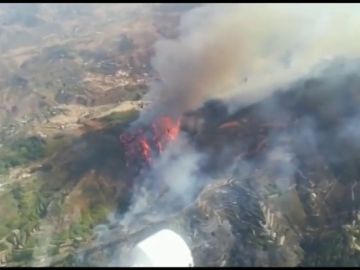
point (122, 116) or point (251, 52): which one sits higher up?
point (251, 52)

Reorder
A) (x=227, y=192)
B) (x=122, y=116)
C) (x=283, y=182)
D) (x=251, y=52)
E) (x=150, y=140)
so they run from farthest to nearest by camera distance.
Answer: (x=122, y=116), (x=251, y=52), (x=150, y=140), (x=283, y=182), (x=227, y=192)

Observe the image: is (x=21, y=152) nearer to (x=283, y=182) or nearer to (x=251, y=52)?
(x=251, y=52)

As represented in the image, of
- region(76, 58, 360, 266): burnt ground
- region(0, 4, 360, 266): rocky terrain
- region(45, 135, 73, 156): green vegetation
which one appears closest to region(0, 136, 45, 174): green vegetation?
region(45, 135, 73, 156): green vegetation

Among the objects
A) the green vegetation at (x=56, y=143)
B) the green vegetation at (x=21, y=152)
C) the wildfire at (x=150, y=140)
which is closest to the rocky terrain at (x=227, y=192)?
the wildfire at (x=150, y=140)

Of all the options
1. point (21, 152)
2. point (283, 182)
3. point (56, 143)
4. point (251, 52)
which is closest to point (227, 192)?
point (283, 182)

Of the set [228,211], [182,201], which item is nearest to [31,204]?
[182,201]
